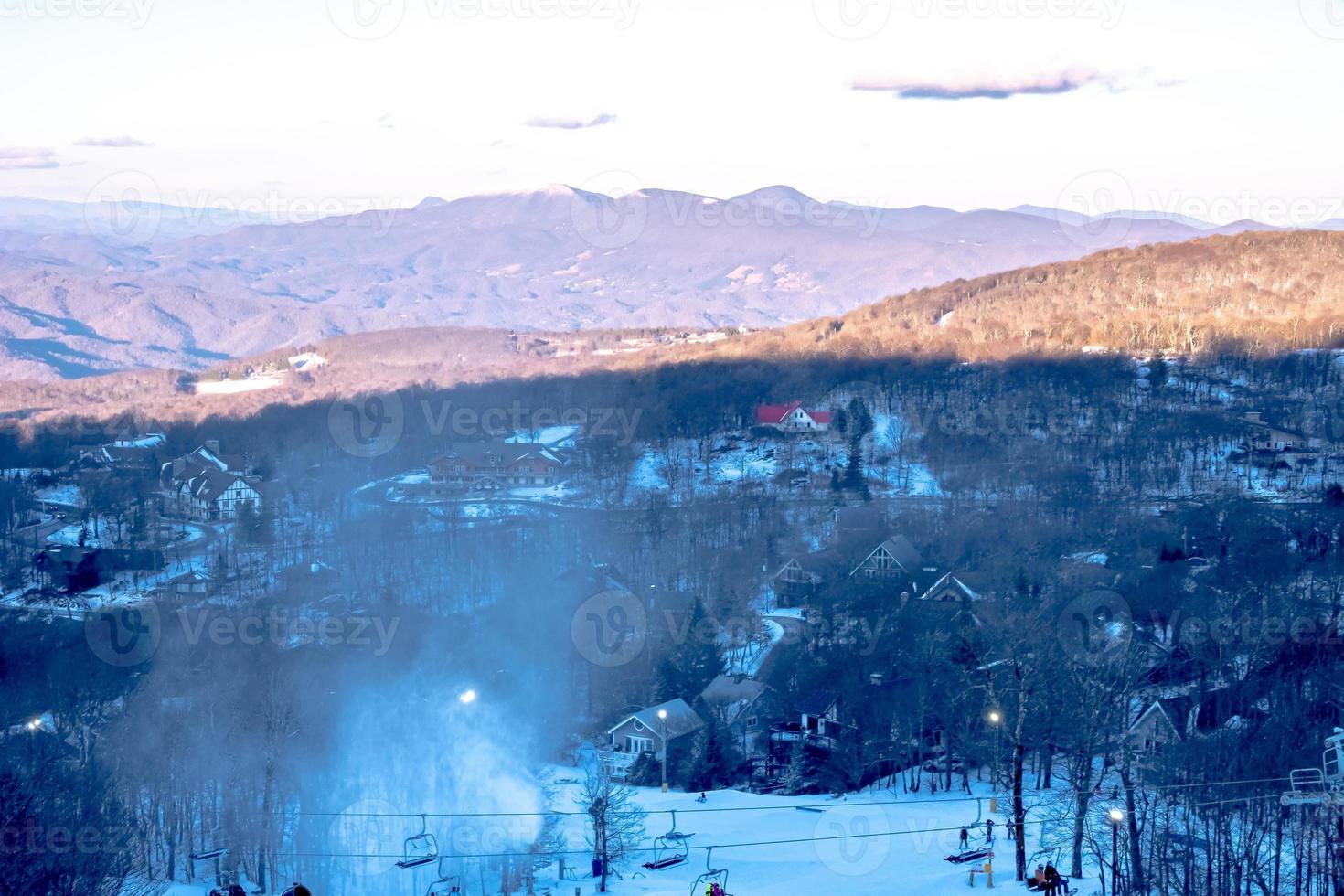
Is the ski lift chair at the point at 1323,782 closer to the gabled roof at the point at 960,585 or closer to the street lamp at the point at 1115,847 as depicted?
the street lamp at the point at 1115,847

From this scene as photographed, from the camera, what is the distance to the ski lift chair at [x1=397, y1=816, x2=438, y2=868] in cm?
2081

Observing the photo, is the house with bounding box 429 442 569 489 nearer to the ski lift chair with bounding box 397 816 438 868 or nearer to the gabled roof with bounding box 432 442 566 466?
the gabled roof with bounding box 432 442 566 466

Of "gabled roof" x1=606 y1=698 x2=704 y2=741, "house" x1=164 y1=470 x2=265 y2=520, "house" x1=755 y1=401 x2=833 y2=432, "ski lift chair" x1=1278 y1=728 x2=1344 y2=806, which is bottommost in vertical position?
"gabled roof" x1=606 y1=698 x2=704 y2=741

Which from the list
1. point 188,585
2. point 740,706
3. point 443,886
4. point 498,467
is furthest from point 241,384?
point 443,886

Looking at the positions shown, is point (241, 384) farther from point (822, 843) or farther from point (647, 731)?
point (822, 843)

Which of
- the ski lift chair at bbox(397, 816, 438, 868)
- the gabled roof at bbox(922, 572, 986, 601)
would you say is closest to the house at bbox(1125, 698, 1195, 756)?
the gabled roof at bbox(922, 572, 986, 601)

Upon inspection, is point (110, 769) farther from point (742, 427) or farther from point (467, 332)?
point (467, 332)

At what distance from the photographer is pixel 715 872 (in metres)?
19.4

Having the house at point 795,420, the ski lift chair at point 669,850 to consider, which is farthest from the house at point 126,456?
the ski lift chair at point 669,850

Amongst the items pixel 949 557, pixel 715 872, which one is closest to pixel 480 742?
pixel 715 872

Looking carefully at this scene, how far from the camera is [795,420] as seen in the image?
60.1m

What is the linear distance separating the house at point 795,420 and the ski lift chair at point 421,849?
39451mm

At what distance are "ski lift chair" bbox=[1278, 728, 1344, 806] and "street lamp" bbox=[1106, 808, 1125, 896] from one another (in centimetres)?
205

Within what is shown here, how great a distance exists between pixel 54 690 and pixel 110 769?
17.7 feet
